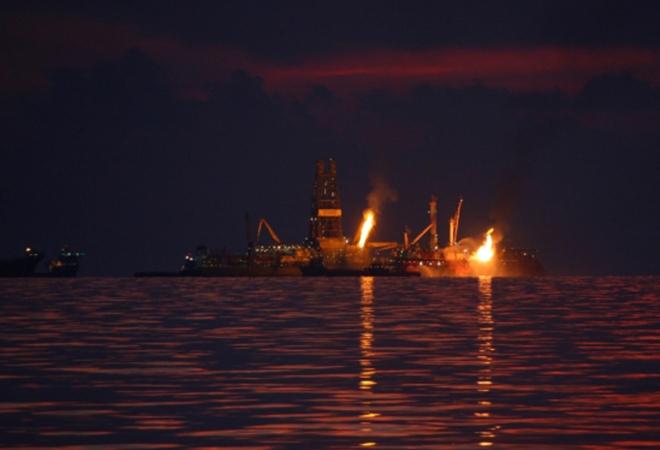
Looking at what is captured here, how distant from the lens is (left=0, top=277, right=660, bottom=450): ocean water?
35344mm

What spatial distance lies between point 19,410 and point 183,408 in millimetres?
4574

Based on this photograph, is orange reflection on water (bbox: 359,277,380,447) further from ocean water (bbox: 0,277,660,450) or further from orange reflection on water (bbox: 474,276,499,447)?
orange reflection on water (bbox: 474,276,499,447)

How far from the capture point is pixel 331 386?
157 ft

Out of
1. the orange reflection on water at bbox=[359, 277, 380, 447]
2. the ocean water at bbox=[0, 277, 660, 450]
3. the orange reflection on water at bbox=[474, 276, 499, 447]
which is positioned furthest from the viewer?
the orange reflection on water at bbox=[359, 277, 380, 447]

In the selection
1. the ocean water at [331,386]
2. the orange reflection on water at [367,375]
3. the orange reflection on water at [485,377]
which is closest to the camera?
the ocean water at [331,386]

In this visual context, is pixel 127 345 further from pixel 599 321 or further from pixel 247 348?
pixel 599 321

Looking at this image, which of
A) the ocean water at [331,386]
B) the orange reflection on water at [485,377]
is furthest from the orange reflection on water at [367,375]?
the orange reflection on water at [485,377]

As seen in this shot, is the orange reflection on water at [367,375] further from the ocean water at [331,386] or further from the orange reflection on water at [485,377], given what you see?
the orange reflection on water at [485,377]

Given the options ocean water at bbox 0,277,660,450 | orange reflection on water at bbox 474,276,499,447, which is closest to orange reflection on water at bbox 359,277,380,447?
ocean water at bbox 0,277,660,450

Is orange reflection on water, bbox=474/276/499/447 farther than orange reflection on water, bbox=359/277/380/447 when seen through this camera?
No

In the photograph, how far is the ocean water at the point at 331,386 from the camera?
1391 inches

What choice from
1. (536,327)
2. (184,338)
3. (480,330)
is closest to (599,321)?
(536,327)

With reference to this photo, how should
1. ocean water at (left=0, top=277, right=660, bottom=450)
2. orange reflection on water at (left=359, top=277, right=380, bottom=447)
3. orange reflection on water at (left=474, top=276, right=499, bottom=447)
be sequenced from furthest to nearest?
orange reflection on water at (left=359, top=277, right=380, bottom=447) < orange reflection on water at (left=474, top=276, right=499, bottom=447) < ocean water at (left=0, top=277, right=660, bottom=450)

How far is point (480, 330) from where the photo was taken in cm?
8450
